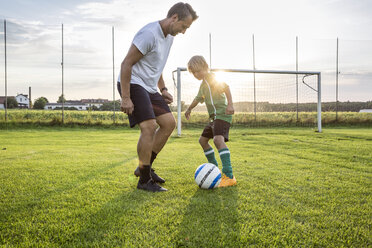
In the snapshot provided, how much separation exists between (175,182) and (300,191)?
141cm

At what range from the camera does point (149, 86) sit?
3117 millimetres

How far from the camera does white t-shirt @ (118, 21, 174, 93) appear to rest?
2736mm

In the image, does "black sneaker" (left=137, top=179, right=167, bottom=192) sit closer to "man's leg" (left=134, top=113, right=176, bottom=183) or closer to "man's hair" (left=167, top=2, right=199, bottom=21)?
"man's leg" (left=134, top=113, right=176, bottom=183)

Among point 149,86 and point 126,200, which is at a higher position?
point 149,86

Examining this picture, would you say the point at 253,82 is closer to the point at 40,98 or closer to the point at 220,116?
the point at 220,116

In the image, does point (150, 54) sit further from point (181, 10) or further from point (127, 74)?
point (181, 10)

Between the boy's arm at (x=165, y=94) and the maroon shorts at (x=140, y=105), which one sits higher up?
the boy's arm at (x=165, y=94)

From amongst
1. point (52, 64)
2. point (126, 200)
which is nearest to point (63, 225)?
point (126, 200)

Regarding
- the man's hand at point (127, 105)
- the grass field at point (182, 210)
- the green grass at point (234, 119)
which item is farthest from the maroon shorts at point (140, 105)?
the green grass at point (234, 119)

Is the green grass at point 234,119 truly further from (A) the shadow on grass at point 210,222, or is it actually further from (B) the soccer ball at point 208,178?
(A) the shadow on grass at point 210,222

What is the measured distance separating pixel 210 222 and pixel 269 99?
15937 millimetres

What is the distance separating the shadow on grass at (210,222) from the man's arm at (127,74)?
1.15 meters

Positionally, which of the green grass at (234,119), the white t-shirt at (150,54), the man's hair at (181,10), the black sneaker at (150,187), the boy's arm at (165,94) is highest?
the man's hair at (181,10)

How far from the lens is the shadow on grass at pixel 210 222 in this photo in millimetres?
1720
